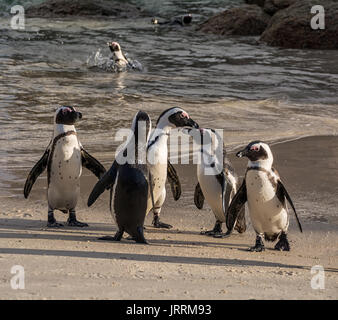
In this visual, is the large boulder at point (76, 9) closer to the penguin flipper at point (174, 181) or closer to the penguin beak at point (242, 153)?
the penguin flipper at point (174, 181)

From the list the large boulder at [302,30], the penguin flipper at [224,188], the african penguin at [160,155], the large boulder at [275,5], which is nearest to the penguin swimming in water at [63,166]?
the african penguin at [160,155]

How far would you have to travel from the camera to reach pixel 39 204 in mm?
6293

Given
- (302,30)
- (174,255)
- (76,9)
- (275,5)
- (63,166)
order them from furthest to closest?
1. (76,9)
2. (275,5)
3. (302,30)
4. (63,166)
5. (174,255)

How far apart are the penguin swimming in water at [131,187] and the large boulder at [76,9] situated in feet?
54.3

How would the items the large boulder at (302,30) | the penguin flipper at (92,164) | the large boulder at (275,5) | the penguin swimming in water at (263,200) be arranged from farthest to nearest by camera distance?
the large boulder at (275,5)
the large boulder at (302,30)
the penguin flipper at (92,164)
the penguin swimming in water at (263,200)

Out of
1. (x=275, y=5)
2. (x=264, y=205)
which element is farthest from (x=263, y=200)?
(x=275, y=5)

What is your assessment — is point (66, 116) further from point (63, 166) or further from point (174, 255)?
point (174, 255)

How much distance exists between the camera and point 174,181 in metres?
6.15

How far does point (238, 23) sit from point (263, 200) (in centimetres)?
1347

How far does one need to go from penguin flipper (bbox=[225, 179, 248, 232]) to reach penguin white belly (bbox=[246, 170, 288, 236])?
0.05m

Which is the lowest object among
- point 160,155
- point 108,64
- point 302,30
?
point 160,155

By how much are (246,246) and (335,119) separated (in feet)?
14.7

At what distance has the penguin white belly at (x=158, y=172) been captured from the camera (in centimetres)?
579

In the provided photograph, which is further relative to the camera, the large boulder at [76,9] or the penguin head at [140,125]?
the large boulder at [76,9]
